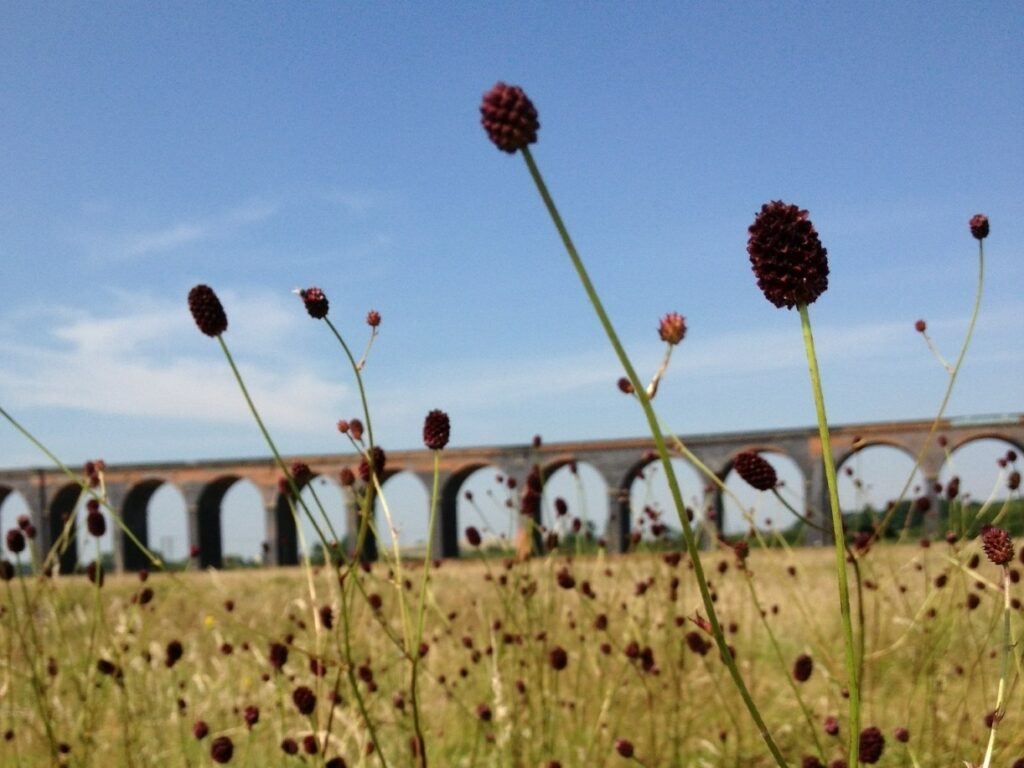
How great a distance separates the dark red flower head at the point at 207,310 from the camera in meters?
1.53

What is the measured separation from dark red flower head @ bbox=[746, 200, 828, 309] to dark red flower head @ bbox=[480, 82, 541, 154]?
0.27m

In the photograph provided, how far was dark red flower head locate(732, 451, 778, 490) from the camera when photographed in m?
1.39

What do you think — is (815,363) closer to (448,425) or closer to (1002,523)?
(448,425)

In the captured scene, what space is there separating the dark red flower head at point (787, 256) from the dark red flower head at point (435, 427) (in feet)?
2.72

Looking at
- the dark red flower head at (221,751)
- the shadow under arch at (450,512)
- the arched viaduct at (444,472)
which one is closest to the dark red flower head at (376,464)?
the dark red flower head at (221,751)

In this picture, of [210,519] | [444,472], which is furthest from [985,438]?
[210,519]

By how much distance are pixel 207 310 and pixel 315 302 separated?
0.55ft

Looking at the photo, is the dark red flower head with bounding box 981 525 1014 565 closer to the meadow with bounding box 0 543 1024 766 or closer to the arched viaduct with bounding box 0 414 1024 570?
the meadow with bounding box 0 543 1024 766

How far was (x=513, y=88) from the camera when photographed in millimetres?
753

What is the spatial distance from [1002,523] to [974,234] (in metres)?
2.40

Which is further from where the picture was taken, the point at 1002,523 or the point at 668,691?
the point at 668,691

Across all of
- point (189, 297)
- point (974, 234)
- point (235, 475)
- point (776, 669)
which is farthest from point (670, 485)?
point (235, 475)

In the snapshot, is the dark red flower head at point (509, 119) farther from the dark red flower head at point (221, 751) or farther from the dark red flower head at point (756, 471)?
the dark red flower head at point (221, 751)

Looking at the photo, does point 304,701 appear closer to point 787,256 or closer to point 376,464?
point 376,464
